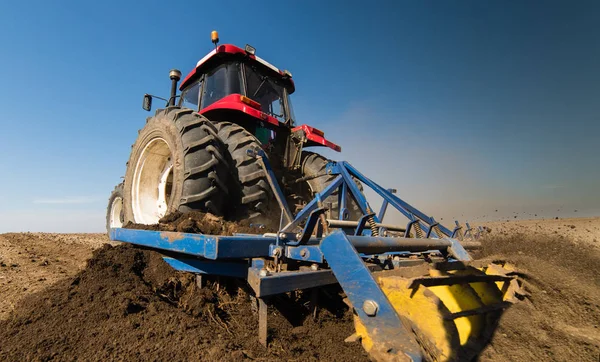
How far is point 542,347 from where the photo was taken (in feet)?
4.73

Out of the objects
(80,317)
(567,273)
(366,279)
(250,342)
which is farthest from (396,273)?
(80,317)

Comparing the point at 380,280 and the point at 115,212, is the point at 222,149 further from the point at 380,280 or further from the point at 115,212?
the point at 115,212

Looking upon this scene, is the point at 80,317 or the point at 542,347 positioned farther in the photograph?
the point at 80,317

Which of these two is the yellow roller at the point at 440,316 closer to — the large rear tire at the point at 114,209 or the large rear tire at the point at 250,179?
the large rear tire at the point at 250,179

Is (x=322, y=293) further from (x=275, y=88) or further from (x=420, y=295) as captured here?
(x=275, y=88)

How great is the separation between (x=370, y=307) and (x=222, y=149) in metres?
1.97

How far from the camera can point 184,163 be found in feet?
8.01

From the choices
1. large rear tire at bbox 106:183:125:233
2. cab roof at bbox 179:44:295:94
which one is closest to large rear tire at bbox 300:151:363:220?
cab roof at bbox 179:44:295:94

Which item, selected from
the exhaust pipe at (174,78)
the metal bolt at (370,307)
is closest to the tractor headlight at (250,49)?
the exhaust pipe at (174,78)

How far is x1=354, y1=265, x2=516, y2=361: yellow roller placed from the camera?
1233mm

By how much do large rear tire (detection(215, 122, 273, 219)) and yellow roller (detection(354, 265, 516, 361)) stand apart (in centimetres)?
145

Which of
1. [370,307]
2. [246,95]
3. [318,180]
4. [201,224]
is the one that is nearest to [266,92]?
[246,95]

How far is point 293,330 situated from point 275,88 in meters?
3.56

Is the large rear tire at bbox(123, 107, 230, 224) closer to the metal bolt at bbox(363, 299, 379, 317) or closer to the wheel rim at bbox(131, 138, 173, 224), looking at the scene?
the wheel rim at bbox(131, 138, 173, 224)
